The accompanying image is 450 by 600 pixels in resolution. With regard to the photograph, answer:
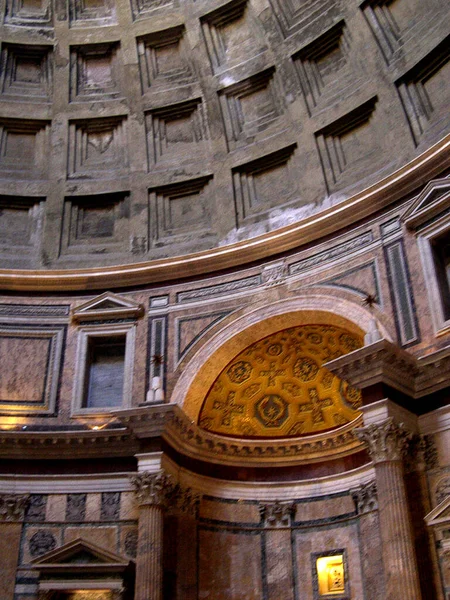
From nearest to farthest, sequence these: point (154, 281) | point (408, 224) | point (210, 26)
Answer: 1. point (408, 224)
2. point (154, 281)
3. point (210, 26)

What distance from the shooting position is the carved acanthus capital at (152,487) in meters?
15.5

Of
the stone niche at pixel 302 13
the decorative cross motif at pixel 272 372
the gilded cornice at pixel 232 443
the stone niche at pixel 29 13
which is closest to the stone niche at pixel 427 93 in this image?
the stone niche at pixel 302 13

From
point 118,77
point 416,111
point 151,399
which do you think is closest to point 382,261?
point 416,111

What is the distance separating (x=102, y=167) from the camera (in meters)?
21.1

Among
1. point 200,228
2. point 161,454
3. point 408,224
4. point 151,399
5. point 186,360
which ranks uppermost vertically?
point 200,228

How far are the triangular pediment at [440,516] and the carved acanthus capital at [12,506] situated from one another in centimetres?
895

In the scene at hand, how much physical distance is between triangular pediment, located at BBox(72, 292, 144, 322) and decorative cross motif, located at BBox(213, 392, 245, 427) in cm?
302

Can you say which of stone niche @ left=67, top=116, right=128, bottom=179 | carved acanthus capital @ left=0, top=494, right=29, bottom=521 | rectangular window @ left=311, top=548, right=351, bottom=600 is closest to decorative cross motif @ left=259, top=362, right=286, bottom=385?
rectangular window @ left=311, top=548, right=351, bottom=600

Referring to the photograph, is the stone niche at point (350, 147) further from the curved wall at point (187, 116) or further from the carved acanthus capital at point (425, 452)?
the carved acanthus capital at point (425, 452)

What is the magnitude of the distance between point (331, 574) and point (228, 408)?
4464mm

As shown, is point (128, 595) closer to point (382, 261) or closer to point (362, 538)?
point (362, 538)

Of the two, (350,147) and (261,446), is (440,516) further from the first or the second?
(350,147)

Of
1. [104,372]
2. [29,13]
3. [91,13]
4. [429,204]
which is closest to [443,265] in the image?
[429,204]

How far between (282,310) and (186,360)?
262 centimetres
